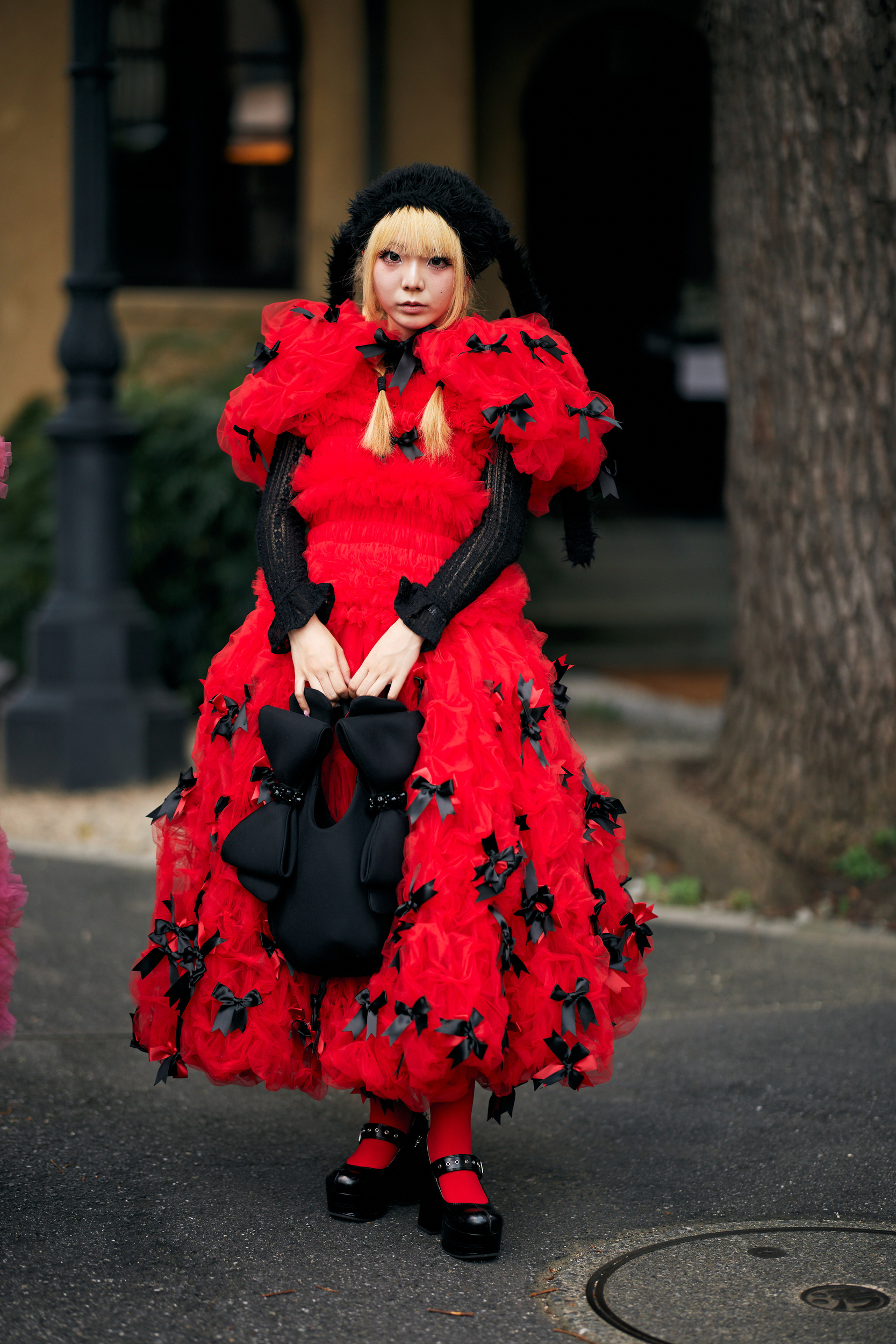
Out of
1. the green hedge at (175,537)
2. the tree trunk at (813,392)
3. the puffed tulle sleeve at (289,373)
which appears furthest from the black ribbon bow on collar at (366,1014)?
the green hedge at (175,537)

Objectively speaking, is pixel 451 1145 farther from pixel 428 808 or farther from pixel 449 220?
pixel 449 220

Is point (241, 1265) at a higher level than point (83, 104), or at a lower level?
lower

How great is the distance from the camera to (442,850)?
2789 millimetres

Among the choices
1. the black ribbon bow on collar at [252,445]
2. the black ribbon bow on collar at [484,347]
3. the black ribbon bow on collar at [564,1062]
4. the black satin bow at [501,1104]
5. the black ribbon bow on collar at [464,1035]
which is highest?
the black ribbon bow on collar at [484,347]

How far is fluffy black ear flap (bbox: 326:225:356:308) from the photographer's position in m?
3.16

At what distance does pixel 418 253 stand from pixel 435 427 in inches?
13.1

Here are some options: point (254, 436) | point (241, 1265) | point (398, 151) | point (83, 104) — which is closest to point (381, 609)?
point (254, 436)

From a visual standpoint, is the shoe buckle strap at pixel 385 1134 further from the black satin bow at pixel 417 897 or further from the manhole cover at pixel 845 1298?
the manhole cover at pixel 845 1298

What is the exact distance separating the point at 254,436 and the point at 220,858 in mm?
824

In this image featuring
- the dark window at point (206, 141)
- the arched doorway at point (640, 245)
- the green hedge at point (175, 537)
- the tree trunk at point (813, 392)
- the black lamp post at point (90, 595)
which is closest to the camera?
the tree trunk at point (813, 392)

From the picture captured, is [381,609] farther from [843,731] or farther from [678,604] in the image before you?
[678,604]

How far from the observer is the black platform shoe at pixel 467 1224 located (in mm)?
2863

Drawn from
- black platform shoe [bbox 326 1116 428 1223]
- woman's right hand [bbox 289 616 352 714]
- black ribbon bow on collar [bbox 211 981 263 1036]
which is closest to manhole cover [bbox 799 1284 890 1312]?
black platform shoe [bbox 326 1116 428 1223]

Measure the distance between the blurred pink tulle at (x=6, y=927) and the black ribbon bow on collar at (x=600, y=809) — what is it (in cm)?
108
